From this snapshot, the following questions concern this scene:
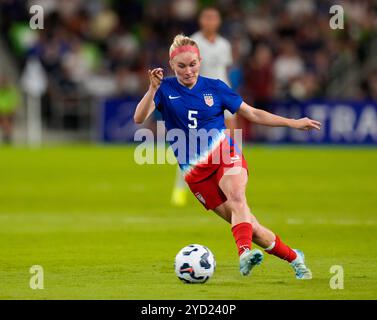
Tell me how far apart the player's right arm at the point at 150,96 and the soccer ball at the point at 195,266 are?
4.34ft

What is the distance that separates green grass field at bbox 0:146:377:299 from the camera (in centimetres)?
962

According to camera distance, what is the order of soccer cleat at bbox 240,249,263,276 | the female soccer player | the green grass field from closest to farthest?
soccer cleat at bbox 240,249,263,276 → the green grass field → the female soccer player

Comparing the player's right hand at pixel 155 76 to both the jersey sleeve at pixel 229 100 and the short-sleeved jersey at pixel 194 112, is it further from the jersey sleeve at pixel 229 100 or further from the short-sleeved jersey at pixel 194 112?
the jersey sleeve at pixel 229 100

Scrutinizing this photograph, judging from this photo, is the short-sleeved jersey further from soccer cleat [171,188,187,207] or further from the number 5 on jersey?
soccer cleat [171,188,187,207]

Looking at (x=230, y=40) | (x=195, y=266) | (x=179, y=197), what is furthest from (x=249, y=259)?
(x=230, y=40)

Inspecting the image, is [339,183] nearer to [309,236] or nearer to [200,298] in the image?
[309,236]

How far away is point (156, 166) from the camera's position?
2561 cm

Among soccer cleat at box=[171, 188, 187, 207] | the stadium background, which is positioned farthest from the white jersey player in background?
soccer cleat at box=[171, 188, 187, 207]

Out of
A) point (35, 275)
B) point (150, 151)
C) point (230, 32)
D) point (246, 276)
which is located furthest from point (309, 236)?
point (230, 32)

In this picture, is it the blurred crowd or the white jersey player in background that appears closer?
the white jersey player in background

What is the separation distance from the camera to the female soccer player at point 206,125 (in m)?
9.91

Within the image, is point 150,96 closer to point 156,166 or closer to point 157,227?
point 157,227

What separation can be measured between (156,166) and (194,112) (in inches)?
616

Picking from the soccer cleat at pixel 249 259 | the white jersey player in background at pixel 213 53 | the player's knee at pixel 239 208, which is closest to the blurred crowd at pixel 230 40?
the white jersey player in background at pixel 213 53
